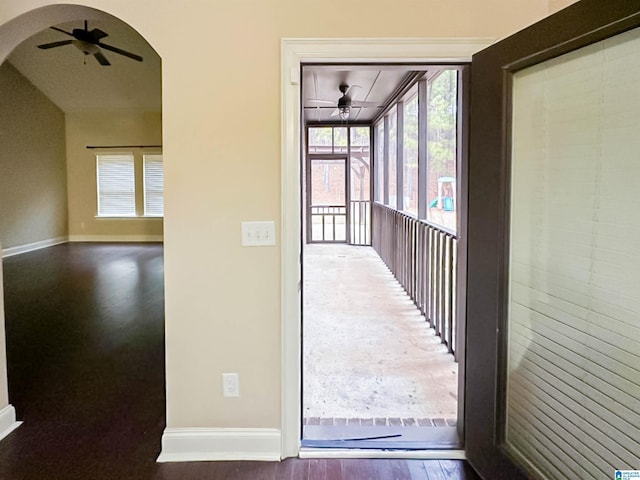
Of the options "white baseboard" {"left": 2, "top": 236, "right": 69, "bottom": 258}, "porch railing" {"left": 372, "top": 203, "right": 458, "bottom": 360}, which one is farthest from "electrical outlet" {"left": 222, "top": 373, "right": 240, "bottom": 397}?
"white baseboard" {"left": 2, "top": 236, "right": 69, "bottom": 258}

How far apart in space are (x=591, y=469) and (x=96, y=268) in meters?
7.65

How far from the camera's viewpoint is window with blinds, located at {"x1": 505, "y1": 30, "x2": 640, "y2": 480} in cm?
133

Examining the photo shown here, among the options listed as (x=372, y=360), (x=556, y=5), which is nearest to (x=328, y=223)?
(x=372, y=360)

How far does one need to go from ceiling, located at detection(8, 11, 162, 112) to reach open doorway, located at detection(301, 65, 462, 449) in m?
3.25

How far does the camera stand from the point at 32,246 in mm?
9656

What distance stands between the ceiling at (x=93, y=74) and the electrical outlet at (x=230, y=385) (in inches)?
267

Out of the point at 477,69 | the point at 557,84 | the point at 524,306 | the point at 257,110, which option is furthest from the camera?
the point at 257,110

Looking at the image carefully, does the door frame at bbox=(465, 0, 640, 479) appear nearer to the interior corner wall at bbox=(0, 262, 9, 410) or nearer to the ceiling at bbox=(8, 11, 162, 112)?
the interior corner wall at bbox=(0, 262, 9, 410)

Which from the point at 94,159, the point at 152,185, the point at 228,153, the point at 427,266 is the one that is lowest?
the point at 427,266

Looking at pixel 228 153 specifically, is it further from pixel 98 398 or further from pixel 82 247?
pixel 82 247

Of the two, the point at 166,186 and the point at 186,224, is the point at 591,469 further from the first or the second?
the point at 166,186

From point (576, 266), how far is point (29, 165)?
10744 mm

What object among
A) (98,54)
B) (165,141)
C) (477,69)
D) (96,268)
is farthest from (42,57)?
(477,69)

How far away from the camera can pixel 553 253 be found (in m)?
1.63
